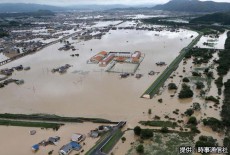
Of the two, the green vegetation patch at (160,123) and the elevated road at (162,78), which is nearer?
the green vegetation patch at (160,123)

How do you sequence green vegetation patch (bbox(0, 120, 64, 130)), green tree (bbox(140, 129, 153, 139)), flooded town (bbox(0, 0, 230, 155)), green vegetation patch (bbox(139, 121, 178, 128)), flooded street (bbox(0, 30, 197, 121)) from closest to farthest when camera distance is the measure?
flooded town (bbox(0, 0, 230, 155))
green tree (bbox(140, 129, 153, 139))
green vegetation patch (bbox(139, 121, 178, 128))
green vegetation patch (bbox(0, 120, 64, 130))
flooded street (bbox(0, 30, 197, 121))

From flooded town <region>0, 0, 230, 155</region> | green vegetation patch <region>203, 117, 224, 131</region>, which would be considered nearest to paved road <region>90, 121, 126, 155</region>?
flooded town <region>0, 0, 230, 155</region>

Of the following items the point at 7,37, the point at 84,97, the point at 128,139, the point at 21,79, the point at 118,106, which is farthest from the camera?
the point at 7,37

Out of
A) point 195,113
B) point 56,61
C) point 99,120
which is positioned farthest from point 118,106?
point 56,61

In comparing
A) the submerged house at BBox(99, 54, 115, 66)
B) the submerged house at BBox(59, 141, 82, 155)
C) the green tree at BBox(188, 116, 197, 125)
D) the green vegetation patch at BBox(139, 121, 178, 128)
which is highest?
the submerged house at BBox(99, 54, 115, 66)

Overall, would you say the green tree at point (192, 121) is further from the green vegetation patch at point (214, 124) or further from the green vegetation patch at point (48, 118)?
the green vegetation patch at point (48, 118)

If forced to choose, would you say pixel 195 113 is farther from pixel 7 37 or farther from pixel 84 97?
pixel 7 37

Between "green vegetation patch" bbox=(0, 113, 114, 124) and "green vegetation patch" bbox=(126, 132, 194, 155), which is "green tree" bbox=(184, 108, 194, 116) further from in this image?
"green vegetation patch" bbox=(0, 113, 114, 124)

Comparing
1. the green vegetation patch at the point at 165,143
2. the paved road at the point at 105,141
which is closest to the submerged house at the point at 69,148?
the paved road at the point at 105,141
